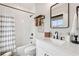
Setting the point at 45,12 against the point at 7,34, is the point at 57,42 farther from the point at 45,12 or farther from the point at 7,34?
the point at 7,34

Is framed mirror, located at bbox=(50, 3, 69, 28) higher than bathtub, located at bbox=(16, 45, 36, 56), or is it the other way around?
framed mirror, located at bbox=(50, 3, 69, 28)

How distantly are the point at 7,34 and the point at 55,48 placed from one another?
0.62 meters

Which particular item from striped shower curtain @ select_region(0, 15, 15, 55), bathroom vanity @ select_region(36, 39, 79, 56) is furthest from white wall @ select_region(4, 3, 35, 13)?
bathroom vanity @ select_region(36, 39, 79, 56)

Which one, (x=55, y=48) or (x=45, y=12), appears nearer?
(x=55, y=48)

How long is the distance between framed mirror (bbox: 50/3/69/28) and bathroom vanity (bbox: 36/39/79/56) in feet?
0.69

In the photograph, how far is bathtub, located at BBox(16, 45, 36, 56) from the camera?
1522 millimetres

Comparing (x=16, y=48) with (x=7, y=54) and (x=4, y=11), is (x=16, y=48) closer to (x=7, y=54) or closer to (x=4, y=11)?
(x=7, y=54)

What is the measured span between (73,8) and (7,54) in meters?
0.99

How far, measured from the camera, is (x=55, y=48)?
1.44m

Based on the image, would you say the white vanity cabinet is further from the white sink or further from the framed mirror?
the framed mirror

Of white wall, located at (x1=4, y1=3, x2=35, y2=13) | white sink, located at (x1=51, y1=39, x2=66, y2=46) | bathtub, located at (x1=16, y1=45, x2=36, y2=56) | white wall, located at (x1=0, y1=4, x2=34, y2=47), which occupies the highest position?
white wall, located at (x1=4, y1=3, x2=35, y2=13)

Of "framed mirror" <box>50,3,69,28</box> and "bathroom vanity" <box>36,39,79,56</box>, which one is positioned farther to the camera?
"framed mirror" <box>50,3,69,28</box>

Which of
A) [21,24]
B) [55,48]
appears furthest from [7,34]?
[55,48]

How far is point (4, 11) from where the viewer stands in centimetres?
149
